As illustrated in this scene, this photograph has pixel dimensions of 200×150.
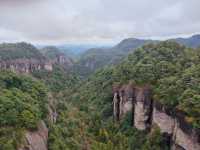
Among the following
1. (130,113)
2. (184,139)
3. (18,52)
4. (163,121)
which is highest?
(18,52)

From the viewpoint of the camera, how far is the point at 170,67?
47.4 m

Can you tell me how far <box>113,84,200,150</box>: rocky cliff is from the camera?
34.7 m

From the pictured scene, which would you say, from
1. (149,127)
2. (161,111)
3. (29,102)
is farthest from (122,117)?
(29,102)

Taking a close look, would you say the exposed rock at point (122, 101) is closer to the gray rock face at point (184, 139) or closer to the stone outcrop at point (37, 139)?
the gray rock face at point (184, 139)

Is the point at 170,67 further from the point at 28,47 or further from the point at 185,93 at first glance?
the point at 28,47

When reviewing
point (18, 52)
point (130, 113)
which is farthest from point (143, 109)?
point (18, 52)

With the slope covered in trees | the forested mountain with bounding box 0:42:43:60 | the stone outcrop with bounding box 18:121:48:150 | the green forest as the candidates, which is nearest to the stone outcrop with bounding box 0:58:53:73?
the forested mountain with bounding box 0:42:43:60

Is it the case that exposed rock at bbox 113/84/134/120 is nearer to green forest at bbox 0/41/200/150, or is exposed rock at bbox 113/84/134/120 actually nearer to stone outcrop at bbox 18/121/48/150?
green forest at bbox 0/41/200/150

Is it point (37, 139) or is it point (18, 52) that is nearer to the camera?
point (37, 139)

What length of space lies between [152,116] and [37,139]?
18.4m

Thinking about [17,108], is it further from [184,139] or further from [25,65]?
[25,65]

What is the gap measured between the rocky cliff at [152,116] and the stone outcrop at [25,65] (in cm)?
5198

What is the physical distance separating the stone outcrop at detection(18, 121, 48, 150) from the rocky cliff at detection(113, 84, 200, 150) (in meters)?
15.9

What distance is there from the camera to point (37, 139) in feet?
107
